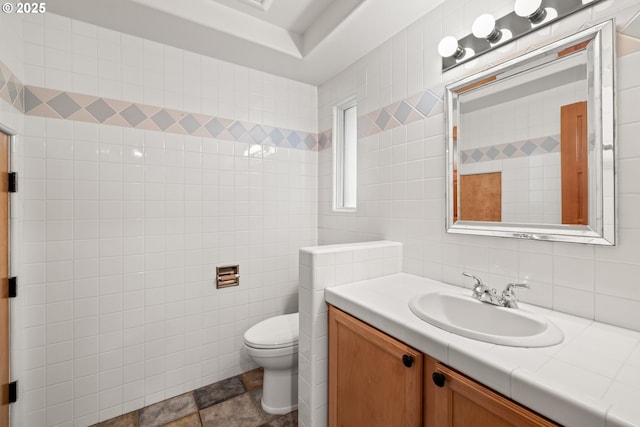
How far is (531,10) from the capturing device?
1138 mm

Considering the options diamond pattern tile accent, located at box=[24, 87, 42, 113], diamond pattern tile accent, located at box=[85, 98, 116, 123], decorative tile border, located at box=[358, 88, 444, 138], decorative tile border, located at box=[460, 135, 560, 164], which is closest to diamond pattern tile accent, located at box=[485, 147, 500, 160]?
decorative tile border, located at box=[460, 135, 560, 164]

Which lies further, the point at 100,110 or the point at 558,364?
the point at 100,110

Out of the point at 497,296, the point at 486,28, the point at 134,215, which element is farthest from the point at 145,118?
the point at 497,296

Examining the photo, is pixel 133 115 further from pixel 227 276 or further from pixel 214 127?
pixel 227 276

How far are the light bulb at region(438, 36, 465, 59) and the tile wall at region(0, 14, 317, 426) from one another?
132 centimetres

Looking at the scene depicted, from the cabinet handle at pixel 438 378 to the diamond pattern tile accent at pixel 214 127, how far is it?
1987 millimetres

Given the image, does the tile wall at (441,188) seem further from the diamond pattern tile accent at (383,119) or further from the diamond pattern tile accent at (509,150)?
the diamond pattern tile accent at (509,150)

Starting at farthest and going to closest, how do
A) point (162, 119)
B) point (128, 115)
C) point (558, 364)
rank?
point (162, 119)
point (128, 115)
point (558, 364)

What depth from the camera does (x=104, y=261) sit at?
1707mm

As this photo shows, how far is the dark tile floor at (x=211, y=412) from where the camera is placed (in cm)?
165

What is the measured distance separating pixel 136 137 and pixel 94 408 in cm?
169

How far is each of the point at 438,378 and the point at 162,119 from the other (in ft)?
6.95

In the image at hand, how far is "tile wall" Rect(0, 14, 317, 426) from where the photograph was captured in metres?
1.55

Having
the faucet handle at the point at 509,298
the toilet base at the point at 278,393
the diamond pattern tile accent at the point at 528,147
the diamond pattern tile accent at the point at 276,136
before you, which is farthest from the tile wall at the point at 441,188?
the toilet base at the point at 278,393
